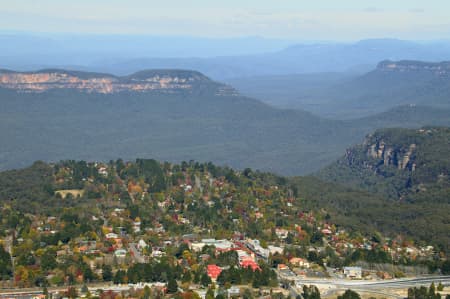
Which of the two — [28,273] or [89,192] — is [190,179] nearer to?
[89,192]

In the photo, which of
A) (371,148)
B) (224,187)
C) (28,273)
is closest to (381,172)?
(371,148)

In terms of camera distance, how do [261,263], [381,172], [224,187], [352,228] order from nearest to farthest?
[261,263] < [352,228] < [224,187] < [381,172]

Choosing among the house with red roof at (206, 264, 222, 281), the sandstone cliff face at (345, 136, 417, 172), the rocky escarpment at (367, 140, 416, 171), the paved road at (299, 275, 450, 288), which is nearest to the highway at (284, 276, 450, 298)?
the paved road at (299, 275, 450, 288)

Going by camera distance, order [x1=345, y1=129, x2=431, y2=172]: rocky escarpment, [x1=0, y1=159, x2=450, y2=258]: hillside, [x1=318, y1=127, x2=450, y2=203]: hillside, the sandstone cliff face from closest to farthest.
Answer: [x1=0, y1=159, x2=450, y2=258]: hillside < [x1=318, y1=127, x2=450, y2=203]: hillside < the sandstone cliff face < [x1=345, y1=129, x2=431, y2=172]: rocky escarpment

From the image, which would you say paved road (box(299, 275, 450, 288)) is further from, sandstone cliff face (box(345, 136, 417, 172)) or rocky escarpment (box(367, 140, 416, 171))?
rocky escarpment (box(367, 140, 416, 171))

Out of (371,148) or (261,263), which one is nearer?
(261,263)

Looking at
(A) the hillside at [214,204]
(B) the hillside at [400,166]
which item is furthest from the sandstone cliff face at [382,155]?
(A) the hillside at [214,204]

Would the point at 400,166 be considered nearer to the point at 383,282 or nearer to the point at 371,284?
the point at 383,282

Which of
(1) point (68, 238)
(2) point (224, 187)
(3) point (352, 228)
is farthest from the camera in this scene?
(2) point (224, 187)

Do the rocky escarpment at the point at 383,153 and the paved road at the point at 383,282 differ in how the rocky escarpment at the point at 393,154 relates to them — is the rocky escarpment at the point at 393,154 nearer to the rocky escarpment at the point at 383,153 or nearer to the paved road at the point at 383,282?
the rocky escarpment at the point at 383,153
